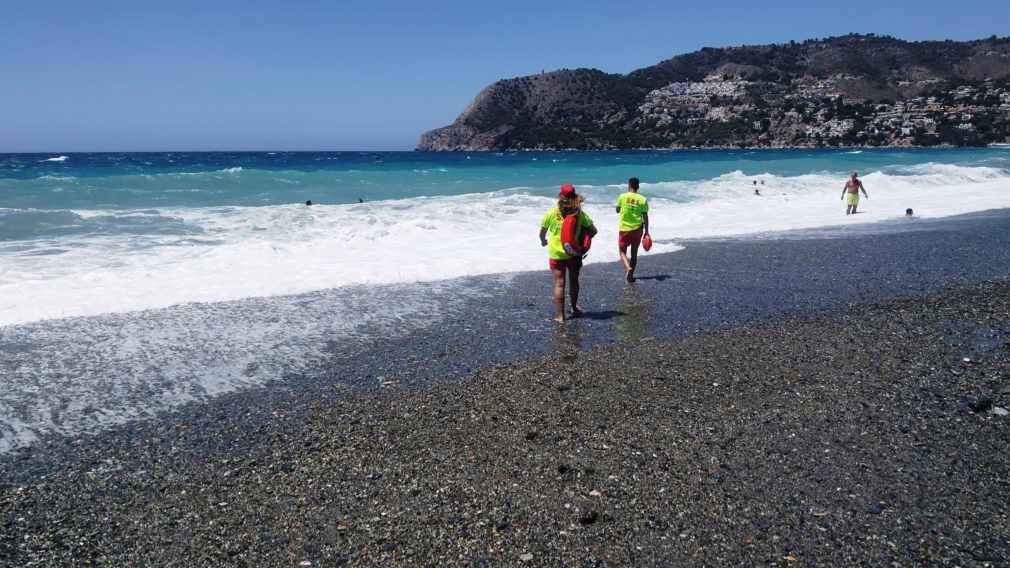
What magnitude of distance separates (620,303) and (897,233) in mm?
9985

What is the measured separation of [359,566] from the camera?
340 cm

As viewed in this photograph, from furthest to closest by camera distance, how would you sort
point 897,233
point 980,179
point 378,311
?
point 980,179 → point 897,233 → point 378,311

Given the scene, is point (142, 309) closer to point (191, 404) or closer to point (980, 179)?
point (191, 404)

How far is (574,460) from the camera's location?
4.41 m

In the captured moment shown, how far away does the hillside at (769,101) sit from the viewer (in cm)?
10669

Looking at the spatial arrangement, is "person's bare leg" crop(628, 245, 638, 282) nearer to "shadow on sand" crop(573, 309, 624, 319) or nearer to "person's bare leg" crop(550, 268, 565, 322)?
"shadow on sand" crop(573, 309, 624, 319)

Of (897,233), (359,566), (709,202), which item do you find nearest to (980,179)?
(709,202)

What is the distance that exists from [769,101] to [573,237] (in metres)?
133

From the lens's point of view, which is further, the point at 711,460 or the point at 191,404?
the point at 191,404

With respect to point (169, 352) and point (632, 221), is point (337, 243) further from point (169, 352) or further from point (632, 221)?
point (169, 352)

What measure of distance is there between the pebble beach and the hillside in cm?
11316

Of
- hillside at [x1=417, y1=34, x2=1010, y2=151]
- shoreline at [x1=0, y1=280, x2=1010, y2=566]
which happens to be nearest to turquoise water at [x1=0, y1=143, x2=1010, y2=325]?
shoreline at [x1=0, y1=280, x2=1010, y2=566]

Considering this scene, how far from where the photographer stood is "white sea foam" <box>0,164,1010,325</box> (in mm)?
9945

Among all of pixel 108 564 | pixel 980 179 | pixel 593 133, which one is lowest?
pixel 108 564
